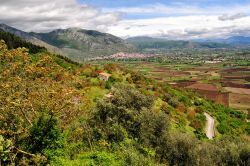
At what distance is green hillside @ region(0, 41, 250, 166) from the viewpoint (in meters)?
18.4

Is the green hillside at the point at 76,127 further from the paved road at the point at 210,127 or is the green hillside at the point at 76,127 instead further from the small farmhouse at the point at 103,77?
the small farmhouse at the point at 103,77

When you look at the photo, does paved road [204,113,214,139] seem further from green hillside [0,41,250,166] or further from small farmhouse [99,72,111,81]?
small farmhouse [99,72,111,81]

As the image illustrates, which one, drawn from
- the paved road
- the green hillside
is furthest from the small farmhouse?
the paved road

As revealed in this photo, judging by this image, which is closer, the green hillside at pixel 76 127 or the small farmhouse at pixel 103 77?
the green hillside at pixel 76 127

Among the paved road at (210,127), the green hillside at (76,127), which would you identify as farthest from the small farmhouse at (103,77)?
the paved road at (210,127)

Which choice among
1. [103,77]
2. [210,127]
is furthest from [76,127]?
[210,127]

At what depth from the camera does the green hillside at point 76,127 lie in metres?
18.4

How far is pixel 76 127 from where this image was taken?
24219mm

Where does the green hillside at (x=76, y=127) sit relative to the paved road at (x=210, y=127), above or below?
above

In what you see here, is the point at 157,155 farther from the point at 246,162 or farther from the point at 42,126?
the point at 42,126

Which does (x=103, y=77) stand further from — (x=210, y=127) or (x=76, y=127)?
(x=76, y=127)

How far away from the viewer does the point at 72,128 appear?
78.5ft

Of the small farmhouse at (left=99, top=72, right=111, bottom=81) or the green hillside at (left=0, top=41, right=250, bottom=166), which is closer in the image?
the green hillside at (left=0, top=41, right=250, bottom=166)

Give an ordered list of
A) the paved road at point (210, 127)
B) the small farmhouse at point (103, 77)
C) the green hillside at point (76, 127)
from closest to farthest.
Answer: the green hillside at point (76, 127), the paved road at point (210, 127), the small farmhouse at point (103, 77)
